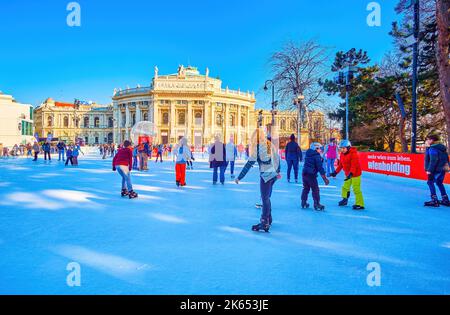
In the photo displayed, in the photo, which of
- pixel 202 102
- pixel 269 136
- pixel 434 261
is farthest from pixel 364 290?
pixel 202 102

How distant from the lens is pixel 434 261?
3.37 meters

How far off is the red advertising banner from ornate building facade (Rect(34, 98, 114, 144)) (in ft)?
268

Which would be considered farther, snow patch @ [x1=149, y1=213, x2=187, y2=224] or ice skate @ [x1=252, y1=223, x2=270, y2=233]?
snow patch @ [x1=149, y1=213, x2=187, y2=224]

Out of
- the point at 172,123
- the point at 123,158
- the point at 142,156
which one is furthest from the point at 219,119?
the point at 123,158

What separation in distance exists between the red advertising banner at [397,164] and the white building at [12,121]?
35416mm

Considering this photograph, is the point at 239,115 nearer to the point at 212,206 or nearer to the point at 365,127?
the point at 365,127

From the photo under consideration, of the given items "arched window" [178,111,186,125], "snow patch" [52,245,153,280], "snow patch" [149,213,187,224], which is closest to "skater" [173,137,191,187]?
"snow patch" [149,213,187,224]

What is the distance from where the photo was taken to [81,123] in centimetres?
8719

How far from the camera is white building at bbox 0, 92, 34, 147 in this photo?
3319cm

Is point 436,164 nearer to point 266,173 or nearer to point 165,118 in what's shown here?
point 266,173

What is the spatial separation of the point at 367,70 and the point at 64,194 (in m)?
26.2

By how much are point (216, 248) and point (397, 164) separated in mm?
11031

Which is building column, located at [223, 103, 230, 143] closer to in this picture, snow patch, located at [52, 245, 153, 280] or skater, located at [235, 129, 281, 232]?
skater, located at [235, 129, 281, 232]

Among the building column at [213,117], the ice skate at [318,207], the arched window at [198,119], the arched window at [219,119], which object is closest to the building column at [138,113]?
the arched window at [198,119]
